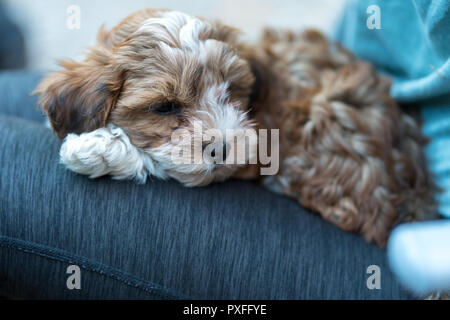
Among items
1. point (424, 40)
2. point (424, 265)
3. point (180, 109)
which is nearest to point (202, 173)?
point (180, 109)

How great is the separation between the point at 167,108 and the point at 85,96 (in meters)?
0.30

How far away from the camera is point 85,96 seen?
56.4 inches

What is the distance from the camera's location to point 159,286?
1416mm

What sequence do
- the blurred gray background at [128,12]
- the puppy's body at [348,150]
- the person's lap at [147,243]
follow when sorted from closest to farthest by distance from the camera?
the person's lap at [147,243]
the puppy's body at [348,150]
the blurred gray background at [128,12]

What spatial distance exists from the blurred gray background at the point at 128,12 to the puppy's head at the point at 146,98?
220 cm

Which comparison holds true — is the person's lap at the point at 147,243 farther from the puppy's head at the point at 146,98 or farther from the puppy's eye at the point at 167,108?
the puppy's eye at the point at 167,108

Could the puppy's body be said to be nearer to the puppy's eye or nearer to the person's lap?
the person's lap

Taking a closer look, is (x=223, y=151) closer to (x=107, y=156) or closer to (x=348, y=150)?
(x=107, y=156)

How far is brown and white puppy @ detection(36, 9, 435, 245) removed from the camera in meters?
1.41

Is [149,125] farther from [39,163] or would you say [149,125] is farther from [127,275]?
[127,275]

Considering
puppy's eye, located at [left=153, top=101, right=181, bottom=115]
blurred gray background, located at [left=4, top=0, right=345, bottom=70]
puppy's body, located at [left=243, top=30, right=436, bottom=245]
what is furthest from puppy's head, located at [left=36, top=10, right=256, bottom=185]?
blurred gray background, located at [left=4, top=0, right=345, bottom=70]

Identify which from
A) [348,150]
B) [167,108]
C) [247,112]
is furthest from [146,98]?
[348,150]

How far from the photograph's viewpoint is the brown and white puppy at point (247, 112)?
1408mm

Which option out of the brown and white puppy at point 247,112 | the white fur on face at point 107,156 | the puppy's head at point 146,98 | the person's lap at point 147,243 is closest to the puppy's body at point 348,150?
the brown and white puppy at point 247,112
